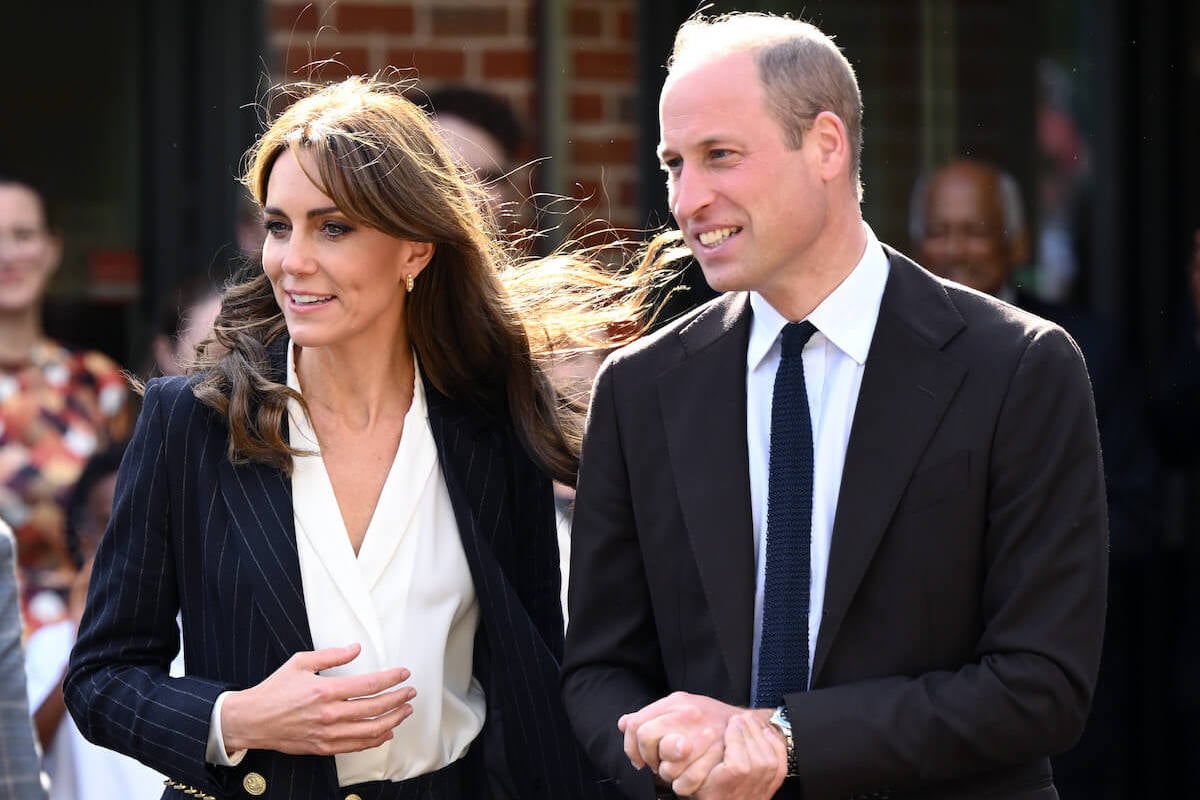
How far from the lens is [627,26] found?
197 inches

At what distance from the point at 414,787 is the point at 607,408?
2.21 ft

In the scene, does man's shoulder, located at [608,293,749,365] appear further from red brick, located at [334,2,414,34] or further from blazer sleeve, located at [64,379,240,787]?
red brick, located at [334,2,414,34]

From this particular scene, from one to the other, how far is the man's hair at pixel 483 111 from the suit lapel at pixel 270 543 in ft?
6.80

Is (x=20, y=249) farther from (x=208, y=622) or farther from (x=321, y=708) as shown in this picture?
(x=321, y=708)

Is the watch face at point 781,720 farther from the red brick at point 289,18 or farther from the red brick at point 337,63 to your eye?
the red brick at point 289,18

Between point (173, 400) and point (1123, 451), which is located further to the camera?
point (1123, 451)

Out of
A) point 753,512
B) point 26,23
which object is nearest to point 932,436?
point 753,512

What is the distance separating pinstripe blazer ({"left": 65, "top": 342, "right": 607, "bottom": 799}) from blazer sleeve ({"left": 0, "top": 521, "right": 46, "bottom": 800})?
0.26 feet

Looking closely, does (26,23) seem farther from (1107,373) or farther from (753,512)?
(753,512)

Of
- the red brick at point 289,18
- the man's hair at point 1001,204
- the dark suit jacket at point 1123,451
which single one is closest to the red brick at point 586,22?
the red brick at point 289,18

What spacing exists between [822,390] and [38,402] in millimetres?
2908

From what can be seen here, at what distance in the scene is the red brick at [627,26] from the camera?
498cm

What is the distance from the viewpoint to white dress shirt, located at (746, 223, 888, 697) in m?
2.41

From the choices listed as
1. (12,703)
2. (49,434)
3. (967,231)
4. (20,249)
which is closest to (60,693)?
(49,434)
